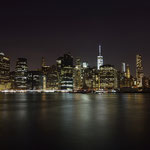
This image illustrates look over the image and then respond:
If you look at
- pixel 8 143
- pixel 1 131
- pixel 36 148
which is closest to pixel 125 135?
pixel 36 148

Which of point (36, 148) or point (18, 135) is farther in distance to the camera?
point (18, 135)

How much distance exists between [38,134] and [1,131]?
4.09 meters

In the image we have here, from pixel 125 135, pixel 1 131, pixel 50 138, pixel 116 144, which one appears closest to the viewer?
pixel 116 144

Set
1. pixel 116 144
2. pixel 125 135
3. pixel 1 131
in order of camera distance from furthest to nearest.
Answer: pixel 1 131, pixel 125 135, pixel 116 144

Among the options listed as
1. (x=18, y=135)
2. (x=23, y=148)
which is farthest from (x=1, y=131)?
(x=23, y=148)

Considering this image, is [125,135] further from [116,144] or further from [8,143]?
[8,143]

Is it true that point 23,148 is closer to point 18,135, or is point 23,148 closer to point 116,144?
point 18,135

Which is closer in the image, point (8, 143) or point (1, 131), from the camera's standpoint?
point (8, 143)

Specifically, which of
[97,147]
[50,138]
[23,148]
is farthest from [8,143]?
[97,147]

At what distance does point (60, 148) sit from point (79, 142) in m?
2.32

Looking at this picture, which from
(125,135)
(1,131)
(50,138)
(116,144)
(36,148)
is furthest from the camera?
(1,131)

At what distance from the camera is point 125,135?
20625mm

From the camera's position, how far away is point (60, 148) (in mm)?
16344

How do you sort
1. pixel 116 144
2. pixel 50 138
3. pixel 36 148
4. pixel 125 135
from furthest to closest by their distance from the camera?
pixel 125 135 → pixel 50 138 → pixel 116 144 → pixel 36 148
